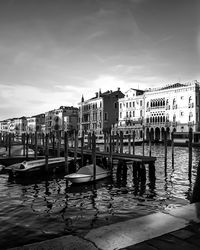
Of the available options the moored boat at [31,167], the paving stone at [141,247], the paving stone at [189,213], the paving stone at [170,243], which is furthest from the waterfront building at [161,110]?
the paving stone at [141,247]

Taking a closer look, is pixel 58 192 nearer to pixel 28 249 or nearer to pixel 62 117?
pixel 28 249

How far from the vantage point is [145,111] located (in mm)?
64438

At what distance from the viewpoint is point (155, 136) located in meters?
62.2

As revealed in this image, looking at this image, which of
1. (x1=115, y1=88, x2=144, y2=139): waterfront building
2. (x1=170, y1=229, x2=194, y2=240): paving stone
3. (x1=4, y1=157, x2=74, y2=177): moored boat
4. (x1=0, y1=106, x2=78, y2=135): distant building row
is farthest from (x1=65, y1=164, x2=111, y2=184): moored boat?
(x1=0, y1=106, x2=78, y2=135): distant building row

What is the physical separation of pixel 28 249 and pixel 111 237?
1102 mm

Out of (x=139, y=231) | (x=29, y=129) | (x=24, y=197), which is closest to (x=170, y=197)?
(x=24, y=197)

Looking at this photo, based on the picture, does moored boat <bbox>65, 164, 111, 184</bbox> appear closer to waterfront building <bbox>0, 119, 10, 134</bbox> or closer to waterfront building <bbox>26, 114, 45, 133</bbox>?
waterfront building <bbox>26, 114, 45, 133</bbox>

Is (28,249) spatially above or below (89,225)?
above

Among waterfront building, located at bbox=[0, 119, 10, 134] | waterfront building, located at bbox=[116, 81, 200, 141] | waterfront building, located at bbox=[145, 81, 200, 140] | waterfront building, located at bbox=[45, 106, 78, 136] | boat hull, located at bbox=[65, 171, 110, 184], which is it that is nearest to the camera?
boat hull, located at bbox=[65, 171, 110, 184]

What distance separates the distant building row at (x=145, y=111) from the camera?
5509 centimetres

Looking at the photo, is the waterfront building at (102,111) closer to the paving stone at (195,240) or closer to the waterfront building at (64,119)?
the waterfront building at (64,119)

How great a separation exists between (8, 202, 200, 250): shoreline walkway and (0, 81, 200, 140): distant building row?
52819mm

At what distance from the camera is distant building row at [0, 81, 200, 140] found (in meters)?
55.1

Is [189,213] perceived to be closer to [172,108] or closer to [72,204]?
[72,204]
